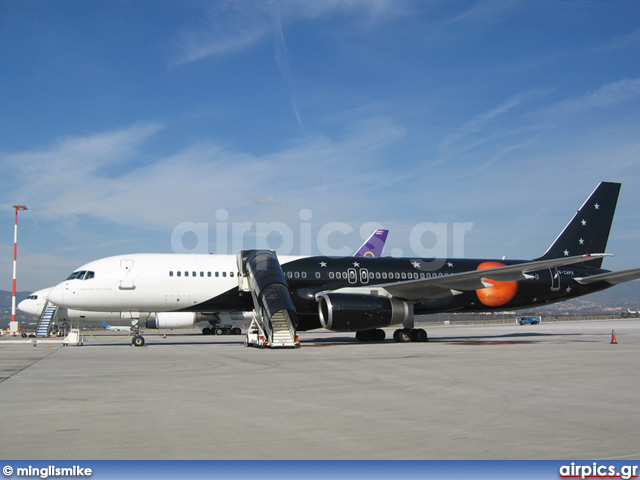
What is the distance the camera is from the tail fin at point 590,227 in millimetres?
27500

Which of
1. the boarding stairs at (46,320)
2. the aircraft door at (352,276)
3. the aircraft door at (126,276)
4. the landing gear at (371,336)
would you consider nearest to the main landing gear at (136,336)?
the aircraft door at (126,276)

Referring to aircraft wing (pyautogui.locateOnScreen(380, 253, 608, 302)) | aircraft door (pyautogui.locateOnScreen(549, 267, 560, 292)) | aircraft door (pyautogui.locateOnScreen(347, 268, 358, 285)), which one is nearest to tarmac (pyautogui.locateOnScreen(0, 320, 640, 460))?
aircraft wing (pyautogui.locateOnScreen(380, 253, 608, 302))

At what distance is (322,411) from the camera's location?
297 inches

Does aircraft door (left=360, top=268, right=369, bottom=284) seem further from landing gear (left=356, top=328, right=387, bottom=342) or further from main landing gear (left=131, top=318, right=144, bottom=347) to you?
main landing gear (left=131, top=318, right=144, bottom=347)

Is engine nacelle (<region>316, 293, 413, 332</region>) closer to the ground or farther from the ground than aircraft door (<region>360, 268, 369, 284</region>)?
closer to the ground

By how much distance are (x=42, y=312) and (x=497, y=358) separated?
32.8 metres

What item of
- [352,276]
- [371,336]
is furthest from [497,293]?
[352,276]

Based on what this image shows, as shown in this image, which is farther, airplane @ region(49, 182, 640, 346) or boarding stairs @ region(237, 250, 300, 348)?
airplane @ region(49, 182, 640, 346)

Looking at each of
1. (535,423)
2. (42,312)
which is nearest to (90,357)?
(535,423)

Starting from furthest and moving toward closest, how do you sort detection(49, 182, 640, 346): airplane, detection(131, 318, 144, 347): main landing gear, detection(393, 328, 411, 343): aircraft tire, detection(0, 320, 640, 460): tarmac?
detection(393, 328, 411, 343): aircraft tire → detection(131, 318, 144, 347): main landing gear → detection(49, 182, 640, 346): airplane → detection(0, 320, 640, 460): tarmac

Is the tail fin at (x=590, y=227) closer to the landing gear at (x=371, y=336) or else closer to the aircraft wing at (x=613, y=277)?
the aircraft wing at (x=613, y=277)

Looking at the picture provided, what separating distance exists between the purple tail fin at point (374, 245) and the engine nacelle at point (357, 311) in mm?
22376

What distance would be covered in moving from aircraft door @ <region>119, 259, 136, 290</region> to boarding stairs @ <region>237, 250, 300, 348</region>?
4.14 meters

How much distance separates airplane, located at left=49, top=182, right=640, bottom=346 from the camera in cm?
2122
